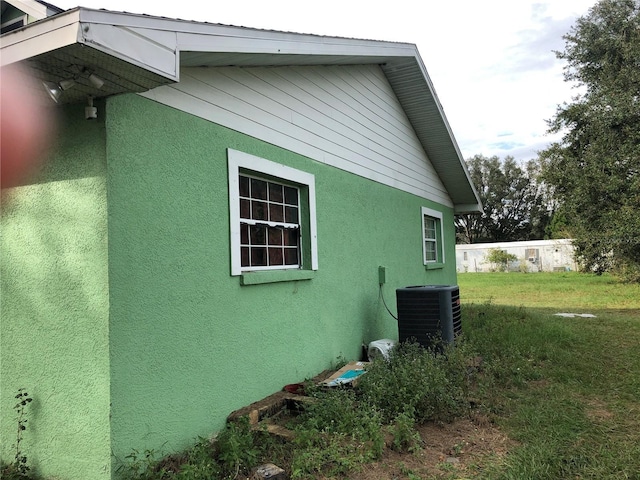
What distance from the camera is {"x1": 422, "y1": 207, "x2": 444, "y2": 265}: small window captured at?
33.2ft

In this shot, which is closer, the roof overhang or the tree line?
the roof overhang

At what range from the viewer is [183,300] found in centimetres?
358

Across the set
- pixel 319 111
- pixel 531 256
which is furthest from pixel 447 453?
pixel 531 256

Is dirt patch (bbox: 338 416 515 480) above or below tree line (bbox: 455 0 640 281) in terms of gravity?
below

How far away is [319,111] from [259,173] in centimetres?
164

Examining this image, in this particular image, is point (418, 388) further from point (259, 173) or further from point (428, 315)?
point (259, 173)

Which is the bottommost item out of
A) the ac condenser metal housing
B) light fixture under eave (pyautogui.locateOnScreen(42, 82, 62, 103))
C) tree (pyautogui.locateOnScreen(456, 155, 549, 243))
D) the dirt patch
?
the dirt patch

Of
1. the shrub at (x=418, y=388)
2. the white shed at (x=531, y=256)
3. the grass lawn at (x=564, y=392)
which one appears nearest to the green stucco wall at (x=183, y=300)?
the shrub at (x=418, y=388)

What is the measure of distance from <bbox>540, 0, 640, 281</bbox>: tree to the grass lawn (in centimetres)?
581

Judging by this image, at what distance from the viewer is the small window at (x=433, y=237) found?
10.1 metres

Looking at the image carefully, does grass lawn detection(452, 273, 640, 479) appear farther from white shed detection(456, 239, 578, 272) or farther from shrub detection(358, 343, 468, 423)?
white shed detection(456, 239, 578, 272)

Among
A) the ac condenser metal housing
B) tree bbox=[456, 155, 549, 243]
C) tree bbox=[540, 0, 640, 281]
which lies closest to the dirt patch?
the ac condenser metal housing

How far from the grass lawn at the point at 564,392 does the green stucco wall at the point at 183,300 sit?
2.15 meters

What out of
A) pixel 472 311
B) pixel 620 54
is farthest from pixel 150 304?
pixel 620 54
